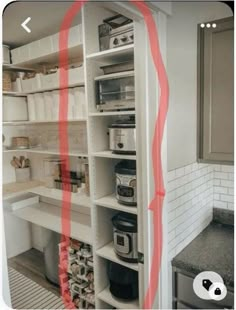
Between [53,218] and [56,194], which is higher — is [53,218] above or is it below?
below

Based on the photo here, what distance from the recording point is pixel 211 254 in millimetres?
1034

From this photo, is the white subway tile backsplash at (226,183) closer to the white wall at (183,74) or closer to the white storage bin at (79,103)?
the white wall at (183,74)

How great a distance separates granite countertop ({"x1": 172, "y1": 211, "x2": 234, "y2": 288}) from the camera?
938mm

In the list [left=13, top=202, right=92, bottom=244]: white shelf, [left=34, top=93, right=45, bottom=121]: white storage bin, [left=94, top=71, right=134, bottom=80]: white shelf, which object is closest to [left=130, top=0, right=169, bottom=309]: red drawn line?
[left=94, top=71, right=134, bottom=80]: white shelf

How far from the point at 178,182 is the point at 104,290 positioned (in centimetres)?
84

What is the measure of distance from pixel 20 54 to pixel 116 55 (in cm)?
81

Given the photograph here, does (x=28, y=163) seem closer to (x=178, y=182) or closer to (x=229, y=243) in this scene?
(x=178, y=182)

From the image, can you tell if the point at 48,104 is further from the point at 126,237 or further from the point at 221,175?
the point at 221,175

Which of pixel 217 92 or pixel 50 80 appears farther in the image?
pixel 50 80

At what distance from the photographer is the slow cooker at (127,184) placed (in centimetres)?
117

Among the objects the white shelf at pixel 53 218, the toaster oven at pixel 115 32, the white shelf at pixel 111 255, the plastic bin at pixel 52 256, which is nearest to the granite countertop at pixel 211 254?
the white shelf at pixel 111 255

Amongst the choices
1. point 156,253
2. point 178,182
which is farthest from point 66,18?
point 156,253

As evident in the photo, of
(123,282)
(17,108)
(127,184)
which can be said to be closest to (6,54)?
(17,108)

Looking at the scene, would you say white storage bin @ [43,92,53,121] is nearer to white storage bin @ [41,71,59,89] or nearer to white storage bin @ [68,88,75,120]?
white storage bin @ [41,71,59,89]
